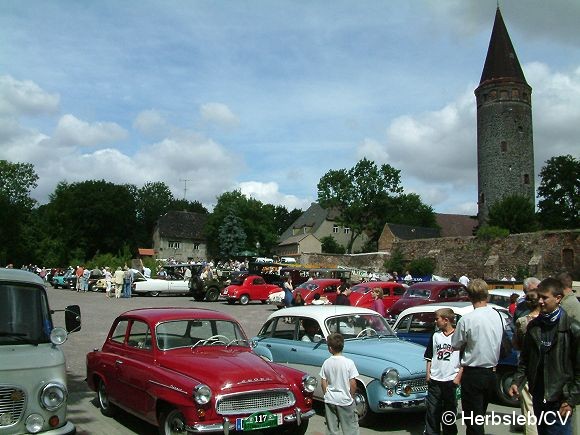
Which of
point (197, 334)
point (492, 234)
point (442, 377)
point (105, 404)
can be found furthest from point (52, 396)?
point (492, 234)

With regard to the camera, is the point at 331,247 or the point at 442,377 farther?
the point at 331,247

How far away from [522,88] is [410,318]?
6242 centimetres

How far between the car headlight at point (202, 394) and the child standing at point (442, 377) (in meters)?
2.41

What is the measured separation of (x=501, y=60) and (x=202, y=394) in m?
68.7

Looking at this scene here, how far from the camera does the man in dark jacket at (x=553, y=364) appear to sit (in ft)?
13.8

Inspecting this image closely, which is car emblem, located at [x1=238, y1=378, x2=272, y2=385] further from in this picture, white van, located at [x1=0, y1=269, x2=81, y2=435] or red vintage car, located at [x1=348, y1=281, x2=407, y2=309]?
red vintage car, located at [x1=348, y1=281, x2=407, y2=309]

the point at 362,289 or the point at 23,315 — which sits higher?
the point at 23,315

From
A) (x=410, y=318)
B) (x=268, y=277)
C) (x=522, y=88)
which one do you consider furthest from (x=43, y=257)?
(x=410, y=318)

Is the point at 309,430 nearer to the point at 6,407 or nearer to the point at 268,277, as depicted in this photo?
the point at 6,407

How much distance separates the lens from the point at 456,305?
1016cm

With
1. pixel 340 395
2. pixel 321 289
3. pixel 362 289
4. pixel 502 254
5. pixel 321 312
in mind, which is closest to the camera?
pixel 340 395

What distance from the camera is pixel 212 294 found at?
101 feet

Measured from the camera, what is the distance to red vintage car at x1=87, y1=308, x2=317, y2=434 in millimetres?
5844

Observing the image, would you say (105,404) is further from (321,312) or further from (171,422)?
(321,312)
